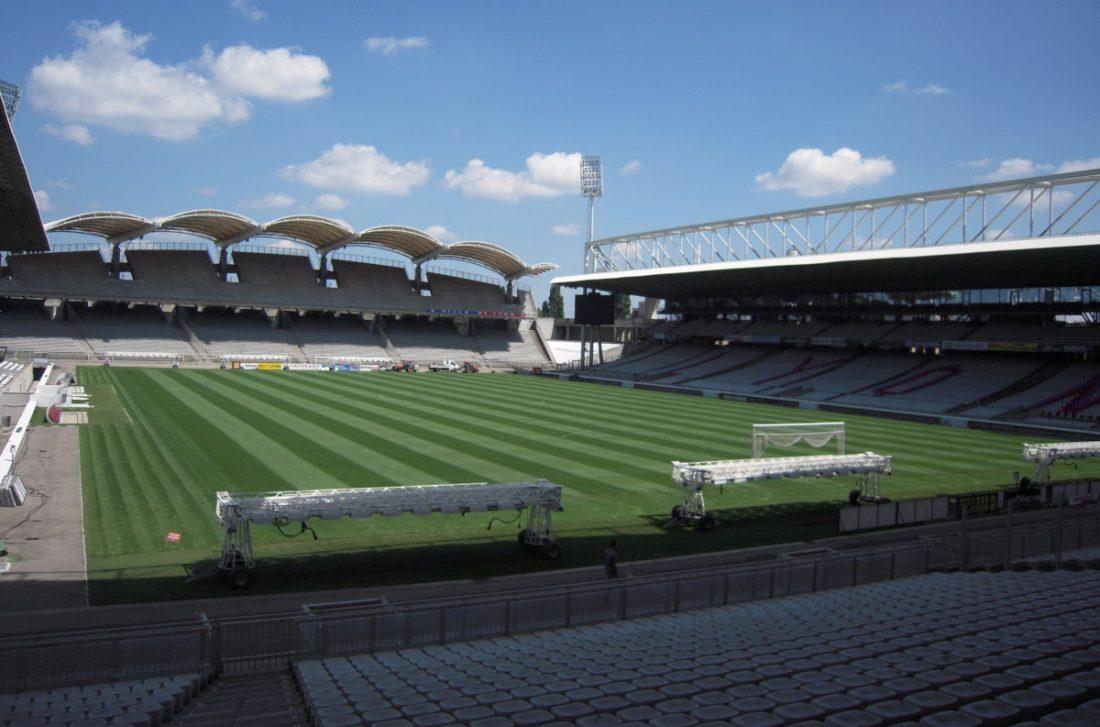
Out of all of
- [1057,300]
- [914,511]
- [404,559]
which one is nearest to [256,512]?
[404,559]

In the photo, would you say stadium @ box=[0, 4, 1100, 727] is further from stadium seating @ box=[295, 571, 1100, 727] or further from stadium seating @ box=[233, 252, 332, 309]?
stadium seating @ box=[233, 252, 332, 309]

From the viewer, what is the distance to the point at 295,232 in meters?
72.6

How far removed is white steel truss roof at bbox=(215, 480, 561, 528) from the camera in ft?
48.4

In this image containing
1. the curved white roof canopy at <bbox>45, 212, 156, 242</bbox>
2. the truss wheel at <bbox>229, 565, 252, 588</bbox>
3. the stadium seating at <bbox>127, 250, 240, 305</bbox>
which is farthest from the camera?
the stadium seating at <bbox>127, 250, 240, 305</bbox>

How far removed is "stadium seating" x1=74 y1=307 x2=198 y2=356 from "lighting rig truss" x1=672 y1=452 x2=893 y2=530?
60.0 meters

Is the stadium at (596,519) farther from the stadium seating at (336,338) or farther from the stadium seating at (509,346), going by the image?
the stadium seating at (509,346)

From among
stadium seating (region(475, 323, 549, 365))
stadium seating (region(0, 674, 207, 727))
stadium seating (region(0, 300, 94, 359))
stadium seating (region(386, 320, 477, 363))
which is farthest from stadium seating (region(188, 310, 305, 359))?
stadium seating (region(0, 674, 207, 727))

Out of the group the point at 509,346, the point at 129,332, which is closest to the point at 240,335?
the point at 129,332

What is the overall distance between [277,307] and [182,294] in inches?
329

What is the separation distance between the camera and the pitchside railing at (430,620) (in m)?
9.26

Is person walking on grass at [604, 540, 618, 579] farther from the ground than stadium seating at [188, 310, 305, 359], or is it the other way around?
stadium seating at [188, 310, 305, 359]

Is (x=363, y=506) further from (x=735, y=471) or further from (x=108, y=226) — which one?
(x=108, y=226)

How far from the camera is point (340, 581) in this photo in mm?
15461

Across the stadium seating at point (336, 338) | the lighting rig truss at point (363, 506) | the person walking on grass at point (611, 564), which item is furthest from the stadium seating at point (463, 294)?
the person walking on grass at point (611, 564)
